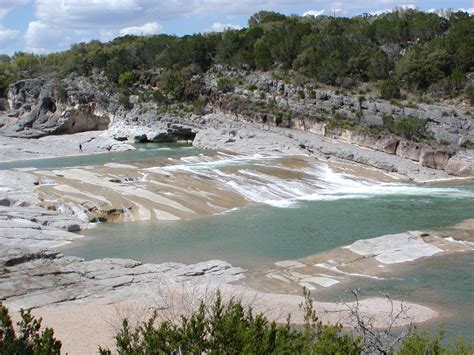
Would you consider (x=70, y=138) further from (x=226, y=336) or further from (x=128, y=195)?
(x=226, y=336)

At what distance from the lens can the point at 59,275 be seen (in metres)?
23.0

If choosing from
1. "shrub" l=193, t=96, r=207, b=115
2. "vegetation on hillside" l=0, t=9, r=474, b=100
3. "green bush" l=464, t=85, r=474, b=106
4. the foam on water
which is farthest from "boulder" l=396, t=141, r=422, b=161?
"shrub" l=193, t=96, r=207, b=115

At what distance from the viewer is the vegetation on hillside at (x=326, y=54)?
217 ft

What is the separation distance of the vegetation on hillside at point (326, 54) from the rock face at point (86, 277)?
45.6 metres

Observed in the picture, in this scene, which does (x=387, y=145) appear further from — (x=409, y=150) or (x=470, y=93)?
(x=470, y=93)

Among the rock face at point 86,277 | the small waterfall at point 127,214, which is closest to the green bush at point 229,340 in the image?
the rock face at point 86,277

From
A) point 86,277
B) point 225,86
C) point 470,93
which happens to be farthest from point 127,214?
point 470,93

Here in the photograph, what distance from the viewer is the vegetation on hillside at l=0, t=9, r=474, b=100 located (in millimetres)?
66062

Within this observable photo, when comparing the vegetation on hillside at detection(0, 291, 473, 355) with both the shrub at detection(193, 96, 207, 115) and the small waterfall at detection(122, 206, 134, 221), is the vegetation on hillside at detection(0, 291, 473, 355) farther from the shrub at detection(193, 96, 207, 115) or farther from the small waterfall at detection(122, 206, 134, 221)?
the shrub at detection(193, 96, 207, 115)

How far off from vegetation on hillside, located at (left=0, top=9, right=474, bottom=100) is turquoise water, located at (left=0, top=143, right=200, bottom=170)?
13649mm

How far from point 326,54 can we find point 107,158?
3020 centimetres

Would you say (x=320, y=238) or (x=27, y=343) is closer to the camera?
(x=27, y=343)

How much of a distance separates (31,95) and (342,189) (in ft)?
176

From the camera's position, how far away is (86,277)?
75.6 feet
